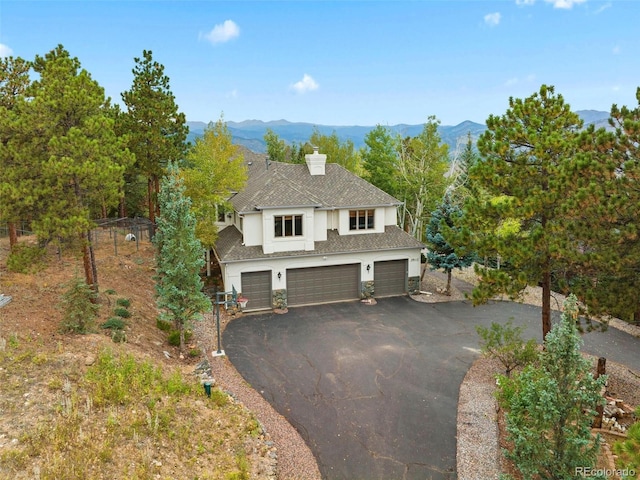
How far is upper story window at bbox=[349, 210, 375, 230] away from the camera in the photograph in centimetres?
2394

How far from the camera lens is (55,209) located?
14.8m

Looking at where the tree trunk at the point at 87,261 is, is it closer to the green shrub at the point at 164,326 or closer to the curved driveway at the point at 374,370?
the green shrub at the point at 164,326

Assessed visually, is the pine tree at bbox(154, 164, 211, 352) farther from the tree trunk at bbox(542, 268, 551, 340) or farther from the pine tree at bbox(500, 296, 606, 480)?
the tree trunk at bbox(542, 268, 551, 340)

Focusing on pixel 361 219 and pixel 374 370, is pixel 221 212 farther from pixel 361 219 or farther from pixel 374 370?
pixel 374 370

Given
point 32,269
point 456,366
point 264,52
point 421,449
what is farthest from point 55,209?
point 264,52

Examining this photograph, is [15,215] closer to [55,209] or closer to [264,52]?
[55,209]

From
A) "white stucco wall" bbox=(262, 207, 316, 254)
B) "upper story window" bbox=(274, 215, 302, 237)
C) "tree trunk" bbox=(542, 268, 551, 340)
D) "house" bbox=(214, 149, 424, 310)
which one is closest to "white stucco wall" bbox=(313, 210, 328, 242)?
"house" bbox=(214, 149, 424, 310)

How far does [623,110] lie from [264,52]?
4417 centimetres

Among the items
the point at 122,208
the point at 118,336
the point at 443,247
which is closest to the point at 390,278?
the point at 443,247

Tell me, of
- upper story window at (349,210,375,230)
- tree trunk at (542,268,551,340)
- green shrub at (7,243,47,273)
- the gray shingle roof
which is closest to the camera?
tree trunk at (542,268,551,340)

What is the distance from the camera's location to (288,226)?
22.3 metres

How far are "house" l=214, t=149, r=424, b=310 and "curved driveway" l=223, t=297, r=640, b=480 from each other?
43.8 inches


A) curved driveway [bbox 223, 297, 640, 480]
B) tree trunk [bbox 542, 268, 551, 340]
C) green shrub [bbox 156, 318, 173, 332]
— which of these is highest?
tree trunk [bbox 542, 268, 551, 340]

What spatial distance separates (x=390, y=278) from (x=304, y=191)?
686 cm
